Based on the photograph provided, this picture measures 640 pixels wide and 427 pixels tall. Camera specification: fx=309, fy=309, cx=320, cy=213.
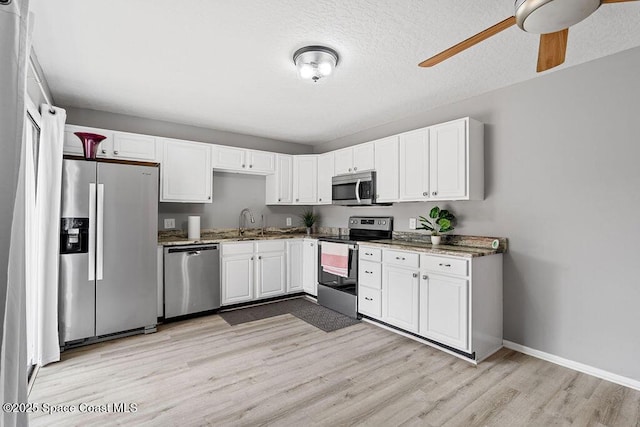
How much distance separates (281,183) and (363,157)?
142cm

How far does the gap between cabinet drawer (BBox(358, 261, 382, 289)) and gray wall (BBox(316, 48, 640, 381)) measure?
1.10 m

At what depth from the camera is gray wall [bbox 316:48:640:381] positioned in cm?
235

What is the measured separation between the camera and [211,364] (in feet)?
8.65

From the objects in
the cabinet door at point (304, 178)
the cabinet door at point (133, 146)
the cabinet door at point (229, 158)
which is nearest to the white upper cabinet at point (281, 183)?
the cabinet door at point (304, 178)

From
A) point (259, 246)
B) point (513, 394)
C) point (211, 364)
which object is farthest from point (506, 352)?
point (259, 246)

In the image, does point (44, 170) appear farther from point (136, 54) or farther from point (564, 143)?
point (564, 143)

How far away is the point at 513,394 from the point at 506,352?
2.49 ft

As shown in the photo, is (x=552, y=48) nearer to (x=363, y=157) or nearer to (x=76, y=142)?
(x=363, y=157)

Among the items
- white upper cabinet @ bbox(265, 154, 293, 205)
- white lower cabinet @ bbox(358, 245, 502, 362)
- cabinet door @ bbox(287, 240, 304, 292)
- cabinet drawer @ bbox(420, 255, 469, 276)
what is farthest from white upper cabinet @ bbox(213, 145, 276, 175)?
cabinet drawer @ bbox(420, 255, 469, 276)

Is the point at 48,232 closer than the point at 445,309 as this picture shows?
Yes

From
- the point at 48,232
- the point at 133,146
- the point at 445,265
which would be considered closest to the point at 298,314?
the point at 445,265

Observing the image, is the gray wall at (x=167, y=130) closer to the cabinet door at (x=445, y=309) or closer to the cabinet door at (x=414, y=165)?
the cabinet door at (x=414, y=165)

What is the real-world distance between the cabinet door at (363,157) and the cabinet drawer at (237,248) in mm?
1793

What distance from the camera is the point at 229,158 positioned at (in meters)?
4.32
